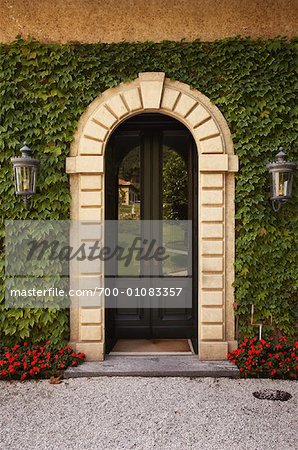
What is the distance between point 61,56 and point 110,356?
411 cm

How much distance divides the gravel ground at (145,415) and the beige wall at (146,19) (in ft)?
14.6

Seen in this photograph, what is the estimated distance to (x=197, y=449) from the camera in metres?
2.93

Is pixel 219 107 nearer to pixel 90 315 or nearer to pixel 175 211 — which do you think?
pixel 175 211

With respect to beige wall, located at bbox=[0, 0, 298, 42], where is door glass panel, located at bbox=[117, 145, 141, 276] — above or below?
below

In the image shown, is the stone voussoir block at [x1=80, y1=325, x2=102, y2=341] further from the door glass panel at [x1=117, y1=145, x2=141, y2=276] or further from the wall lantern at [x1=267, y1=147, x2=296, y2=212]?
the wall lantern at [x1=267, y1=147, x2=296, y2=212]

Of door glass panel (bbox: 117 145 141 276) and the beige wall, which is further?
door glass panel (bbox: 117 145 141 276)

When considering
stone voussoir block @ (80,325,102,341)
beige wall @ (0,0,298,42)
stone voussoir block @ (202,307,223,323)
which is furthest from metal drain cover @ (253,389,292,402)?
beige wall @ (0,0,298,42)

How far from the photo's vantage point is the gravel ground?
9.96 ft

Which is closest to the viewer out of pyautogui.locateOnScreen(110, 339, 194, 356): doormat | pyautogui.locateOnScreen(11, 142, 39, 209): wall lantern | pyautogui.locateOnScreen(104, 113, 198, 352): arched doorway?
pyautogui.locateOnScreen(11, 142, 39, 209): wall lantern

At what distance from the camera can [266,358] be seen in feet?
14.7

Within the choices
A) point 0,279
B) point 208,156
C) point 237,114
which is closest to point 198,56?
point 237,114

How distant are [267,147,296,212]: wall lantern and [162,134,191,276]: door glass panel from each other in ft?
5.05

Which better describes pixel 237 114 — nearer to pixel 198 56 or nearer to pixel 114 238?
pixel 198 56

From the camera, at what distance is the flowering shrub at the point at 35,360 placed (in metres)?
4.27
